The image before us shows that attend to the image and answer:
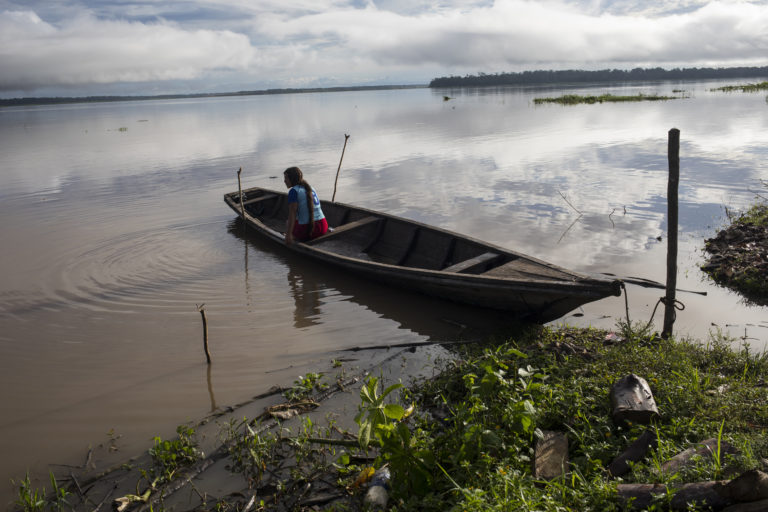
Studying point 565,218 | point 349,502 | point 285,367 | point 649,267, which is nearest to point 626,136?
point 565,218

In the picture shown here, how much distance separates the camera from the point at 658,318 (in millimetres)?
5988

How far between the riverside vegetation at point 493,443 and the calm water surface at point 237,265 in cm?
102

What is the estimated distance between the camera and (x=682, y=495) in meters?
2.59

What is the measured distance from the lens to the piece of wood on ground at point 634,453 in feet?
10.2

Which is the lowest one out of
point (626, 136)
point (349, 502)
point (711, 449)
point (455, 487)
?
point (349, 502)

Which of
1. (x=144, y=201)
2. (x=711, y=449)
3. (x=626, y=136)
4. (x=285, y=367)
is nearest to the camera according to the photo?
(x=711, y=449)

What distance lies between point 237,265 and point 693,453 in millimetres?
7799

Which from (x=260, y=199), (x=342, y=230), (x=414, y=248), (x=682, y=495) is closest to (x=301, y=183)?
(x=342, y=230)

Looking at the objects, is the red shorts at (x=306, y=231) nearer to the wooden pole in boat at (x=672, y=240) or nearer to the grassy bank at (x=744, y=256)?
the wooden pole in boat at (x=672, y=240)

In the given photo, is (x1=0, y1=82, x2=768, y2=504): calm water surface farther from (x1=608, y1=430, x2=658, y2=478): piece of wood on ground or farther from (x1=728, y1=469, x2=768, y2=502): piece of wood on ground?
(x1=728, y1=469, x2=768, y2=502): piece of wood on ground

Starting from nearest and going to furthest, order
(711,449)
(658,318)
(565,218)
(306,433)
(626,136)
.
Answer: (711,449), (306,433), (658,318), (565,218), (626,136)

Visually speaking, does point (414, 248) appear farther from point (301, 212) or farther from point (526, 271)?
point (526, 271)

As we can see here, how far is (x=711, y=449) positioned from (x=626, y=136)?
2325 centimetres

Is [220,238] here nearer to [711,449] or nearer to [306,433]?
[306,433]
